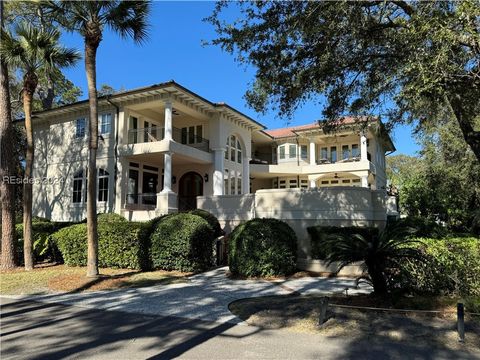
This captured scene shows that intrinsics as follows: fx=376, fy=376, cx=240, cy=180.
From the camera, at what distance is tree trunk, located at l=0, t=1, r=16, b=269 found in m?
13.9

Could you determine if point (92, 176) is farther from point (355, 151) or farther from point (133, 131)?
point (355, 151)

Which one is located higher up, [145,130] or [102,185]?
[145,130]

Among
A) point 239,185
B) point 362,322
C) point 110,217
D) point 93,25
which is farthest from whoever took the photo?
point 239,185

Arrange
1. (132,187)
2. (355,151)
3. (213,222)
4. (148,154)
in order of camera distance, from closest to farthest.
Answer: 1. (213,222)
2. (148,154)
3. (132,187)
4. (355,151)

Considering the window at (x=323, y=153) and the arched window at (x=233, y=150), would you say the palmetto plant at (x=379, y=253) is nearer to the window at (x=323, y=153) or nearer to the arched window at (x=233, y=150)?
the arched window at (x=233, y=150)

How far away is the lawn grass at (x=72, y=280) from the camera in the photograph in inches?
420

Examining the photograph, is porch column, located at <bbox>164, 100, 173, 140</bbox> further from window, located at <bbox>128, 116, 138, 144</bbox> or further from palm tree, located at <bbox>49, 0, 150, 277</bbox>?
palm tree, located at <bbox>49, 0, 150, 277</bbox>

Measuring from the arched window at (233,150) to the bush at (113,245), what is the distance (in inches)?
449

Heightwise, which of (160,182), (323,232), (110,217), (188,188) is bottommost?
(323,232)

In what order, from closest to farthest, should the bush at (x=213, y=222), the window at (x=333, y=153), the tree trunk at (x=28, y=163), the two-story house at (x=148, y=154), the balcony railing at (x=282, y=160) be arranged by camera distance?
the tree trunk at (x=28, y=163) < the bush at (x=213, y=222) < the two-story house at (x=148, y=154) < the balcony railing at (x=282, y=160) < the window at (x=333, y=153)

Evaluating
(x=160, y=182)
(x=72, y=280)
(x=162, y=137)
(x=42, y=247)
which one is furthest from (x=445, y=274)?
(x=160, y=182)

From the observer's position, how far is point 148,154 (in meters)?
20.2

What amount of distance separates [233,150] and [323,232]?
Answer: 517 inches

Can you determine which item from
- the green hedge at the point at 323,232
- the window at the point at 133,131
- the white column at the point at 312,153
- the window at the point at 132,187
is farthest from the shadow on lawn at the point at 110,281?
the white column at the point at 312,153
